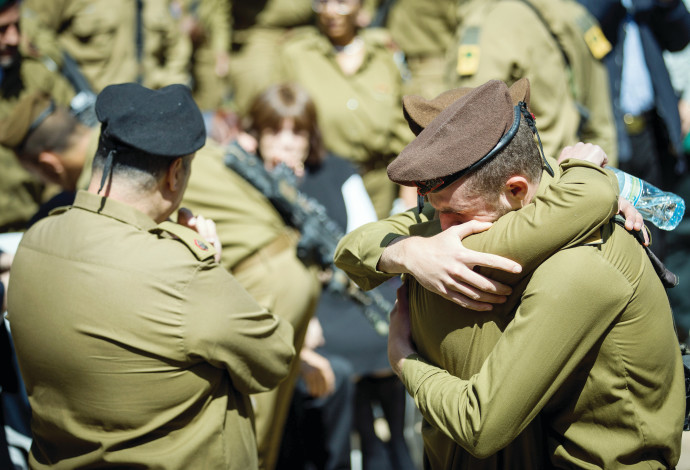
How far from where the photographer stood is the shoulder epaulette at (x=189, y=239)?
6.29 feet

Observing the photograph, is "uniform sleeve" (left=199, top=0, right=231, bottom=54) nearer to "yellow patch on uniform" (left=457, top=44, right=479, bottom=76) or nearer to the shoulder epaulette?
"yellow patch on uniform" (left=457, top=44, right=479, bottom=76)

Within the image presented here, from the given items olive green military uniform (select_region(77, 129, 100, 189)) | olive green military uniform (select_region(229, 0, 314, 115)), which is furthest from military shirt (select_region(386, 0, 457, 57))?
olive green military uniform (select_region(77, 129, 100, 189))

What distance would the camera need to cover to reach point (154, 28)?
21.4ft

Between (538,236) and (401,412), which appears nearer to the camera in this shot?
(538,236)

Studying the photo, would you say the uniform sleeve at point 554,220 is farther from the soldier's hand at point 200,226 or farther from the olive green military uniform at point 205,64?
the olive green military uniform at point 205,64

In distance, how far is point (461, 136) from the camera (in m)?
1.54

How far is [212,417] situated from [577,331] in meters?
1.03

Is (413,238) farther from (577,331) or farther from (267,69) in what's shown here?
(267,69)

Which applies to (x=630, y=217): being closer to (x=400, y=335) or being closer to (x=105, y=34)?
(x=400, y=335)

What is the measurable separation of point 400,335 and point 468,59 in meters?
1.86

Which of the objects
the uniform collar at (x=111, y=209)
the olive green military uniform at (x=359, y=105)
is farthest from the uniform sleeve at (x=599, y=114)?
the uniform collar at (x=111, y=209)

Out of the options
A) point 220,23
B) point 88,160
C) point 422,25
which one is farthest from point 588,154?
point 220,23

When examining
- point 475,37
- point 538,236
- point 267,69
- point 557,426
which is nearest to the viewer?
point 538,236

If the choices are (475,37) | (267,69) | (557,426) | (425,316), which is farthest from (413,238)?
(267,69)
